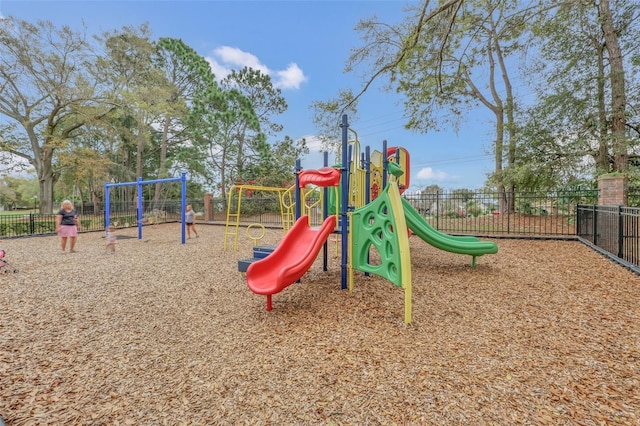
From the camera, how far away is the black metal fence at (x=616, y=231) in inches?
202

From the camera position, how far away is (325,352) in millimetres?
2605

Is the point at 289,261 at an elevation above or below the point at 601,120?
below

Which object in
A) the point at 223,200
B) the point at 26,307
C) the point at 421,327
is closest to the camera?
the point at 421,327

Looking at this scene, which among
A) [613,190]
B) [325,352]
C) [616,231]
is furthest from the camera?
[613,190]

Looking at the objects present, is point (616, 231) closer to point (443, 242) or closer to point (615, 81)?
point (443, 242)

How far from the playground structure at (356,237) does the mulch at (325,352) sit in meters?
0.39

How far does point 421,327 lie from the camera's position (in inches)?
120

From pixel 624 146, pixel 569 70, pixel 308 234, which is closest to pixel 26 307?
pixel 308 234

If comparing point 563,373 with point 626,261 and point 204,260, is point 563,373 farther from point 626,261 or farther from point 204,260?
point 204,260

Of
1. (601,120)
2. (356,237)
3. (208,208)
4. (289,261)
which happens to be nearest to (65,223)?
(289,261)

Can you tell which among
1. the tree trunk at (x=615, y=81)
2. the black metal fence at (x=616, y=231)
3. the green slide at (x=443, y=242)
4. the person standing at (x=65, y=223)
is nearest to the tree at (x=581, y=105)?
the tree trunk at (x=615, y=81)

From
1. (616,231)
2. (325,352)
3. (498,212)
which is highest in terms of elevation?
(498,212)

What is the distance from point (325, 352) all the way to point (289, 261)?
59.9 inches

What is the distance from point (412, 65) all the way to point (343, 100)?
8.48 ft
